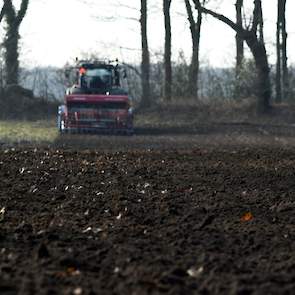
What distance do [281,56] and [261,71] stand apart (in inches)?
297

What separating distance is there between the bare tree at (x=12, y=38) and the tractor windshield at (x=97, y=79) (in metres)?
12.5

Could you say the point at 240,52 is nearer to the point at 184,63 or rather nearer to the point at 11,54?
the point at 184,63

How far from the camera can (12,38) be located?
39.5 m

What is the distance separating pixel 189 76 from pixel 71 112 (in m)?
16.2

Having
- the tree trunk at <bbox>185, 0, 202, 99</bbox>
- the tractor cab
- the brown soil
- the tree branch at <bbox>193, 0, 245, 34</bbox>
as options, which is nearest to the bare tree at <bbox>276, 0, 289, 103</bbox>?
the tree trunk at <bbox>185, 0, 202, 99</bbox>

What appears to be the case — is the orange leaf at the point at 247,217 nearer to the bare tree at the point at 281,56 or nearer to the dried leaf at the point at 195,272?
the dried leaf at the point at 195,272

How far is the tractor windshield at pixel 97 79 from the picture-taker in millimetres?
27891

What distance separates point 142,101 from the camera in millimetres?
36375

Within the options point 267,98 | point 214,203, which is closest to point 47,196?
point 214,203

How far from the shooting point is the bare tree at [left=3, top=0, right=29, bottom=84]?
39.6 meters

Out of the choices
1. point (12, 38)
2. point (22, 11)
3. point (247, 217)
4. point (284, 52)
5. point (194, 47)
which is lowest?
point (247, 217)

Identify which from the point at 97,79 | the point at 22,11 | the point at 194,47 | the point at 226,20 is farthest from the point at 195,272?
the point at 22,11

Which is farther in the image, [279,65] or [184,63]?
[184,63]

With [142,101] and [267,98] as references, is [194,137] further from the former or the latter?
[142,101]
